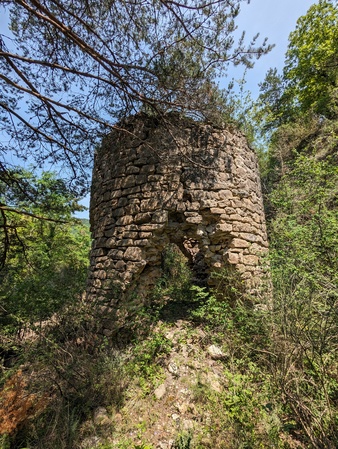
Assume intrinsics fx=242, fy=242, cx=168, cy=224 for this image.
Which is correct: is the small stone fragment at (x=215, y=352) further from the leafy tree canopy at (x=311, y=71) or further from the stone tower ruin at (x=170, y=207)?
the leafy tree canopy at (x=311, y=71)

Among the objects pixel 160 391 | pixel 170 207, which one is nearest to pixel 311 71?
pixel 170 207

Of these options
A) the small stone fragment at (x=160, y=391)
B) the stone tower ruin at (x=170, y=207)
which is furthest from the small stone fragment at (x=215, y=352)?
the stone tower ruin at (x=170, y=207)

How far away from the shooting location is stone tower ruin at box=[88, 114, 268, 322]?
12.4 ft

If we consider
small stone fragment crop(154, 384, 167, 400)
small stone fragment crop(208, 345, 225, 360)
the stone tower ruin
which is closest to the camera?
small stone fragment crop(154, 384, 167, 400)

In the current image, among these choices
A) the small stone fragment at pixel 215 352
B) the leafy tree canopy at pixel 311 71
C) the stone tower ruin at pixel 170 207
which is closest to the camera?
the small stone fragment at pixel 215 352

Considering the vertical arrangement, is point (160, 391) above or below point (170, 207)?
below

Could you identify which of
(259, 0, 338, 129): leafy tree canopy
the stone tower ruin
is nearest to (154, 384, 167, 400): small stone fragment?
the stone tower ruin

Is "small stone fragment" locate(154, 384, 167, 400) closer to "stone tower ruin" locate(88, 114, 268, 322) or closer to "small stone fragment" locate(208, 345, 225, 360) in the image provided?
"small stone fragment" locate(208, 345, 225, 360)

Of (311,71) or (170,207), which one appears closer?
(170,207)

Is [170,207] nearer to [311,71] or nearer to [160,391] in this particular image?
[160,391]

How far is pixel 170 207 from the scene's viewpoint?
3805 millimetres

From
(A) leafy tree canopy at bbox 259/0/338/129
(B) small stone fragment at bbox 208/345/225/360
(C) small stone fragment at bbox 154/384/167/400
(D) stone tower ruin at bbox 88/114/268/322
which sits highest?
(A) leafy tree canopy at bbox 259/0/338/129

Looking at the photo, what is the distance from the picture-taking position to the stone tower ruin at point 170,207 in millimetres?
3791

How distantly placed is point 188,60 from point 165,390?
4333 millimetres
